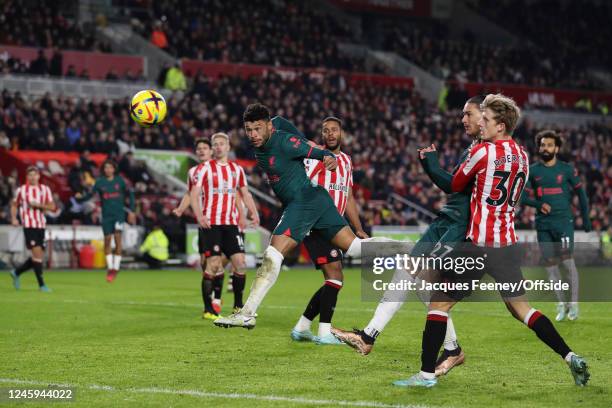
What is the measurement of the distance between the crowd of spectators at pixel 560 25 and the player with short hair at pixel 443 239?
47.6 m

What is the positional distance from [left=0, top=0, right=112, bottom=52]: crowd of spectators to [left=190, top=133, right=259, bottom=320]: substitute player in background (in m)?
22.5

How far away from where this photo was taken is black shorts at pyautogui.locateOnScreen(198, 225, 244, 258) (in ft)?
43.1

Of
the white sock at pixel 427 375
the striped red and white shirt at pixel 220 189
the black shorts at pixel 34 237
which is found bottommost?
the black shorts at pixel 34 237

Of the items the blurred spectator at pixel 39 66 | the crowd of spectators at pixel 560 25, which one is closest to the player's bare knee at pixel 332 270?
the blurred spectator at pixel 39 66

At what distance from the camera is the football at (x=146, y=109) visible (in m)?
13.3

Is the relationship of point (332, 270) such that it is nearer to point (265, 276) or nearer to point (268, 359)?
point (265, 276)

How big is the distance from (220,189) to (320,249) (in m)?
Answer: 3.43

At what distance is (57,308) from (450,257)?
8554mm

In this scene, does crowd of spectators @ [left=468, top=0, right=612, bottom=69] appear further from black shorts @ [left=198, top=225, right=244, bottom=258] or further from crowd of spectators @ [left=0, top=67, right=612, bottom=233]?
black shorts @ [left=198, top=225, right=244, bottom=258]

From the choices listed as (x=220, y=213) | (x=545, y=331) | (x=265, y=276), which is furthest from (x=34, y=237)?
(x=545, y=331)

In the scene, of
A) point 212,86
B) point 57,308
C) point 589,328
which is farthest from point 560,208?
point 212,86

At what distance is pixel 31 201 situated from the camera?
732 inches

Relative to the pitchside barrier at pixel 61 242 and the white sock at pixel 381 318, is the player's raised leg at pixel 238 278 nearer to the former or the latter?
the white sock at pixel 381 318

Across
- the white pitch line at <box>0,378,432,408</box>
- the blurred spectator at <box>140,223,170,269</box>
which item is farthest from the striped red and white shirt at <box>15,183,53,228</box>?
the white pitch line at <box>0,378,432,408</box>
